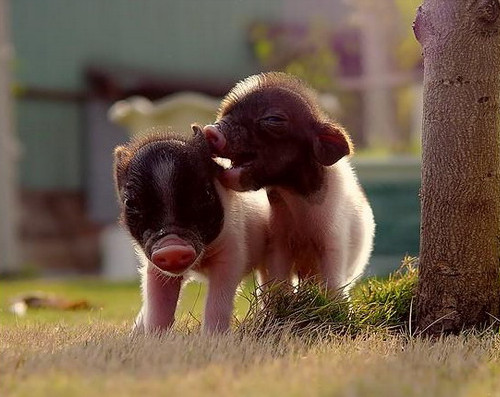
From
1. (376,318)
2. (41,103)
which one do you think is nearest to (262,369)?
(376,318)

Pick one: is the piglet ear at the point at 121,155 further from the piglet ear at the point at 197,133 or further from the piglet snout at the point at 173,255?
the piglet snout at the point at 173,255

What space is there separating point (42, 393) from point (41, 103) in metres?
11.1

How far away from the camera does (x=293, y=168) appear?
11.1 ft

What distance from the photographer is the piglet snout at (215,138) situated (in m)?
3.19

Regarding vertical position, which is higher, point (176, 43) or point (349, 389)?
point (176, 43)

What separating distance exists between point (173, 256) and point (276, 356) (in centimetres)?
52

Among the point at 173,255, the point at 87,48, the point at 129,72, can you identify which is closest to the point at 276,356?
the point at 173,255

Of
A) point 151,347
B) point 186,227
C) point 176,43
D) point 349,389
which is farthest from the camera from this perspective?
point 176,43

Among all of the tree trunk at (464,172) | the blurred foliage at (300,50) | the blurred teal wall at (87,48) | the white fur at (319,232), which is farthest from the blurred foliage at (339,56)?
the tree trunk at (464,172)

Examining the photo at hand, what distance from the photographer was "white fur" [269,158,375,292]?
3.48 metres

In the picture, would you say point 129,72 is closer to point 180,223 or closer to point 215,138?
point 215,138

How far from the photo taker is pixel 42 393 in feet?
6.66

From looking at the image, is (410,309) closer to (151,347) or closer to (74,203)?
(151,347)

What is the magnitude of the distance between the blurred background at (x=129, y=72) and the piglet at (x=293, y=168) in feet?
23.4
